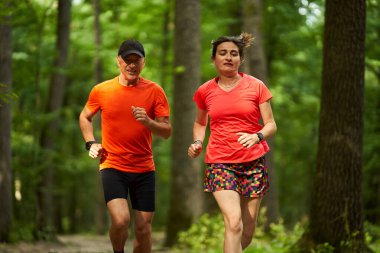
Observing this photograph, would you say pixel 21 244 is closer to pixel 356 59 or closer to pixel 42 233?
pixel 42 233

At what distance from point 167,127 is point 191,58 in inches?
261

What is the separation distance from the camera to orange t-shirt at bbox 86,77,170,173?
20.5ft

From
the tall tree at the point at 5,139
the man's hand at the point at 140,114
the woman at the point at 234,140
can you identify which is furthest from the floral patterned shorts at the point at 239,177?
the tall tree at the point at 5,139

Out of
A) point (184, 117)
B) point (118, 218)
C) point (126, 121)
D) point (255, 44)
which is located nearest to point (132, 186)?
point (118, 218)

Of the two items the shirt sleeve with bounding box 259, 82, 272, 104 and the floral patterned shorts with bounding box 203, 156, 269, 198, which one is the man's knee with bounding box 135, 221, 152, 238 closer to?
the floral patterned shorts with bounding box 203, 156, 269, 198

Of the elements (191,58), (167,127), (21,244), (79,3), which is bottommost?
(21,244)

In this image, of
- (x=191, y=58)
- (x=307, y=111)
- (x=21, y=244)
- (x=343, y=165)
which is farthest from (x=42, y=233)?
(x=307, y=111)

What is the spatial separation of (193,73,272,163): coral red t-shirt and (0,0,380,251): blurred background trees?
111 inches

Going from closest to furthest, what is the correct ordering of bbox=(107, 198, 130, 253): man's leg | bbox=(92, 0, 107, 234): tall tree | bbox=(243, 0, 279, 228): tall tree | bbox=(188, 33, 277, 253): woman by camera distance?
bbox=(188, 33, 277, 253): woman → bbox=(107, 198, 130, 253): man's leg → bbox=(243, 0, 279, 228): tall tree → bbox=(92, 0, 107, 234): tall tree

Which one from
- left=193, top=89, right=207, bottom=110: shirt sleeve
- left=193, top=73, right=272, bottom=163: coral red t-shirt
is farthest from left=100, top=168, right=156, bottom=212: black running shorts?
left=193, top=89, right=207, bottom=110: shirt sleeve

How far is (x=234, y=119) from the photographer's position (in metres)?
6.11

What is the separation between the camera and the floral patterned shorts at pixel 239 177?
20.0 feet

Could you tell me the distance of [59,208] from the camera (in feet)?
102

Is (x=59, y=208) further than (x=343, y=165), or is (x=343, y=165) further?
(x=59, y=208)
